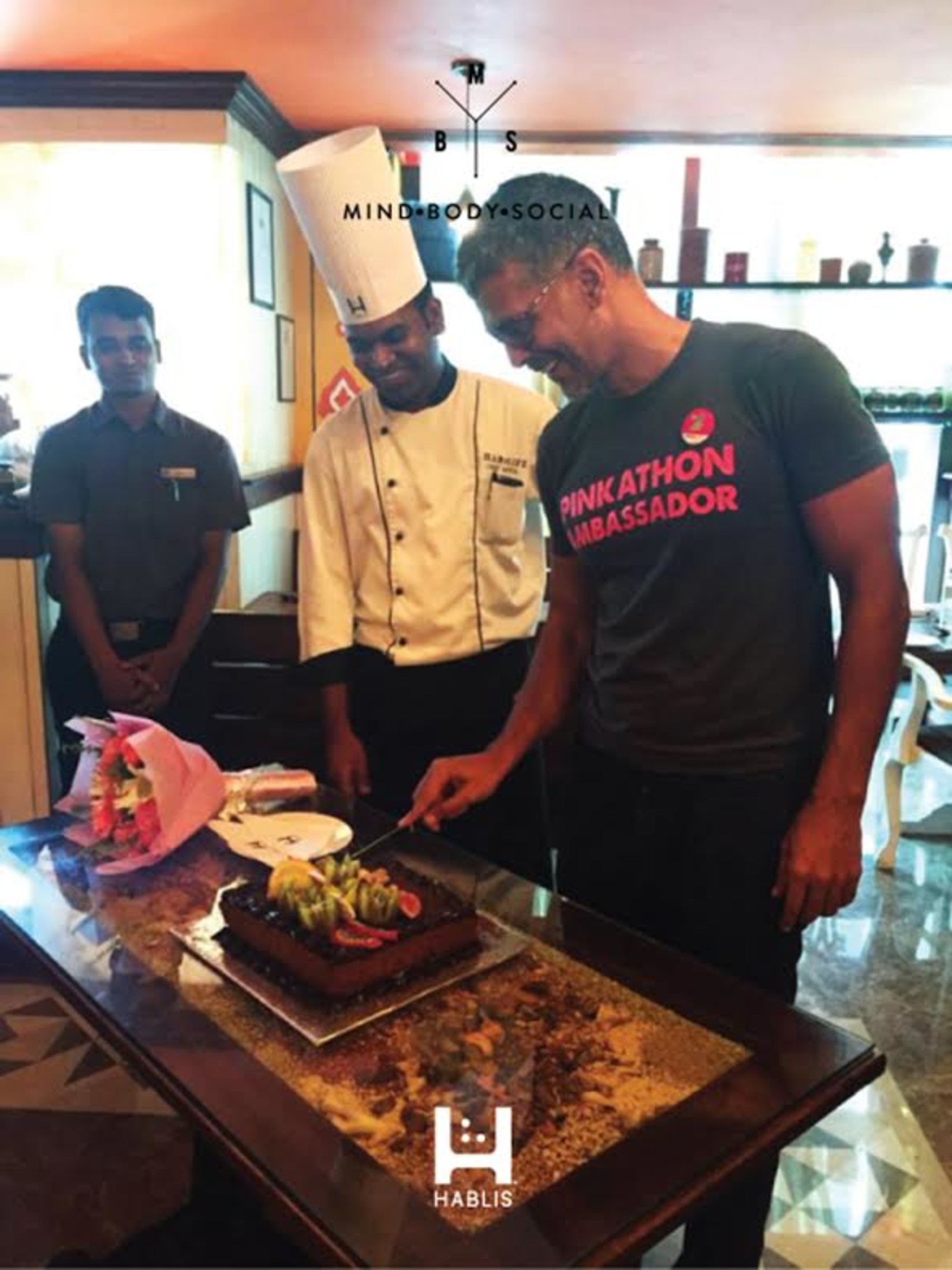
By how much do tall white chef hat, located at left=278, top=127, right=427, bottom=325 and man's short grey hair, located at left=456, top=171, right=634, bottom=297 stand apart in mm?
422

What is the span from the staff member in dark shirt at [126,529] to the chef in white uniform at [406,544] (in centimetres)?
62

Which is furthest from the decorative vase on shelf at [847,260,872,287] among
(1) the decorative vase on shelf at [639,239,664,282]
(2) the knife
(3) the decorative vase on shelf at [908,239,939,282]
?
(2) the knife

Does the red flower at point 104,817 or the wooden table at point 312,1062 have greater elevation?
the red flower at point 104,817

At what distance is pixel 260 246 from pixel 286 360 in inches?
23.9

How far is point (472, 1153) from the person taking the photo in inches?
32.3

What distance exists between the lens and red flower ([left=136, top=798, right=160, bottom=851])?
1.34 m

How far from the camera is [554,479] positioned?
142 cm

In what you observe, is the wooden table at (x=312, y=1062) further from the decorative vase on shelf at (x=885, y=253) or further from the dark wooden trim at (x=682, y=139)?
the decorative vase on shelf at (x=885, y=253)

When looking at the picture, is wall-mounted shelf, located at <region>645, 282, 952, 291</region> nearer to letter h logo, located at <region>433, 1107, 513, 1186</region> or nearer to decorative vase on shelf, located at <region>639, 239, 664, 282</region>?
decorative vase on shelf, located at <region>639, 239, 664, 282</region>

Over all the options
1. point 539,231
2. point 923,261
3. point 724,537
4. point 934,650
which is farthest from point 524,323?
point 923,261

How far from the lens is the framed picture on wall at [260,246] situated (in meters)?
3.79

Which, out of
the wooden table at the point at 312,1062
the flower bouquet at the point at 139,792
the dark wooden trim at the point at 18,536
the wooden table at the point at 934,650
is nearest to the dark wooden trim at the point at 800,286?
the wooden table at the point at 934,650

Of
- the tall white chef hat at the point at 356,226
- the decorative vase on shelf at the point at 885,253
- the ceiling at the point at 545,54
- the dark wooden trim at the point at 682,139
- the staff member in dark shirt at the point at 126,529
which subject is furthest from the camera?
the decorative vase on shelf at the point at 885,253

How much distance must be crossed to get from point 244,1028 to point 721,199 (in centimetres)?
468
